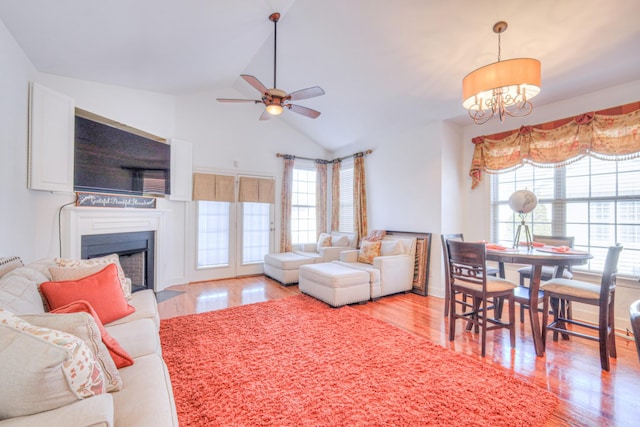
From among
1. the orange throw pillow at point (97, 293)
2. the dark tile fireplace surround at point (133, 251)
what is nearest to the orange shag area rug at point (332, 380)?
the orange throw pillow at point (97, 293)

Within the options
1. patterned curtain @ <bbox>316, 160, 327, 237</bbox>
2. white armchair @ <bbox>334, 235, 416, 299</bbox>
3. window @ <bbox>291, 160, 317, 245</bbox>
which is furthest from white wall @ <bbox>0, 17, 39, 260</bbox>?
patterned curtain @ <bbox>316, 160, 327, 237</bbox>

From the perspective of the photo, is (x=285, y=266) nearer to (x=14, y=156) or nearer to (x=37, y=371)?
(x=14, y=156)

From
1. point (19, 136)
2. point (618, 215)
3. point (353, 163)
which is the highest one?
point (353, 163)

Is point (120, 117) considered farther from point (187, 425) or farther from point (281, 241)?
point (187, 425)

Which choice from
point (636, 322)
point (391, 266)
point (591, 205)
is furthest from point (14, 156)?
point (591, 205)

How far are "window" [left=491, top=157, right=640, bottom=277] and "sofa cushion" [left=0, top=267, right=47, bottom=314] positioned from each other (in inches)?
189

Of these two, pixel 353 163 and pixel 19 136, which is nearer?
pixel 19 136

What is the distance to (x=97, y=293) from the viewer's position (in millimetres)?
1855

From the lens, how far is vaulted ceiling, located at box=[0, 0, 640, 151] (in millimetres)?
2418

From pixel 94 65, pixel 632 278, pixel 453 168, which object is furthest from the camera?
pixel 453 168

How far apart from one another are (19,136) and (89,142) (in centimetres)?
78

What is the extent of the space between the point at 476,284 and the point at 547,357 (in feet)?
2.54

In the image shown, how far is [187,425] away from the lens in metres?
1.59

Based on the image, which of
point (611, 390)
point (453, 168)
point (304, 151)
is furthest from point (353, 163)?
point (611, 390)
